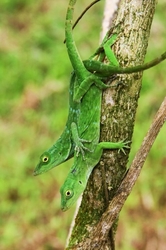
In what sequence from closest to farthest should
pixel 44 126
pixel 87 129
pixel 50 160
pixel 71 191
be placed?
pixel 71 191
pixel 87 129
pixel 50 160
pixel 44 126

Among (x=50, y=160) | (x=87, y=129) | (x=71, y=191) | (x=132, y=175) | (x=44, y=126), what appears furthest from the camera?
(x=44, y=126)

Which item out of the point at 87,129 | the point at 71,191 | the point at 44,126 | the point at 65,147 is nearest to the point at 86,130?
the point at 87,129

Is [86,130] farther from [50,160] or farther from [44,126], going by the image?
[44,126]

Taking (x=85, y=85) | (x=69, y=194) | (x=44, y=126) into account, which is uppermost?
(x=44, y=126)

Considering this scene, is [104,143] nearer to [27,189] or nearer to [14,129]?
[27,189]

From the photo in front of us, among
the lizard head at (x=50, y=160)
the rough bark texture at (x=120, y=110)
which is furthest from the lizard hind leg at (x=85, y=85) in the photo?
the lizard head at (x=50, y=160)

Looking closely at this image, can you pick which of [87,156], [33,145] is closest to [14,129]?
[33,145]

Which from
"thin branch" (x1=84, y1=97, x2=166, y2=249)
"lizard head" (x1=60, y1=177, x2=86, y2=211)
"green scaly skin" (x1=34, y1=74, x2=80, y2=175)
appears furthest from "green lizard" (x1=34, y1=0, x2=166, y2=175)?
"thin branch" (x1=84, y1=97, x2=166, y2=249)

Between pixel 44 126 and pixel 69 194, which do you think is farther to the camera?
pixel 44 126
